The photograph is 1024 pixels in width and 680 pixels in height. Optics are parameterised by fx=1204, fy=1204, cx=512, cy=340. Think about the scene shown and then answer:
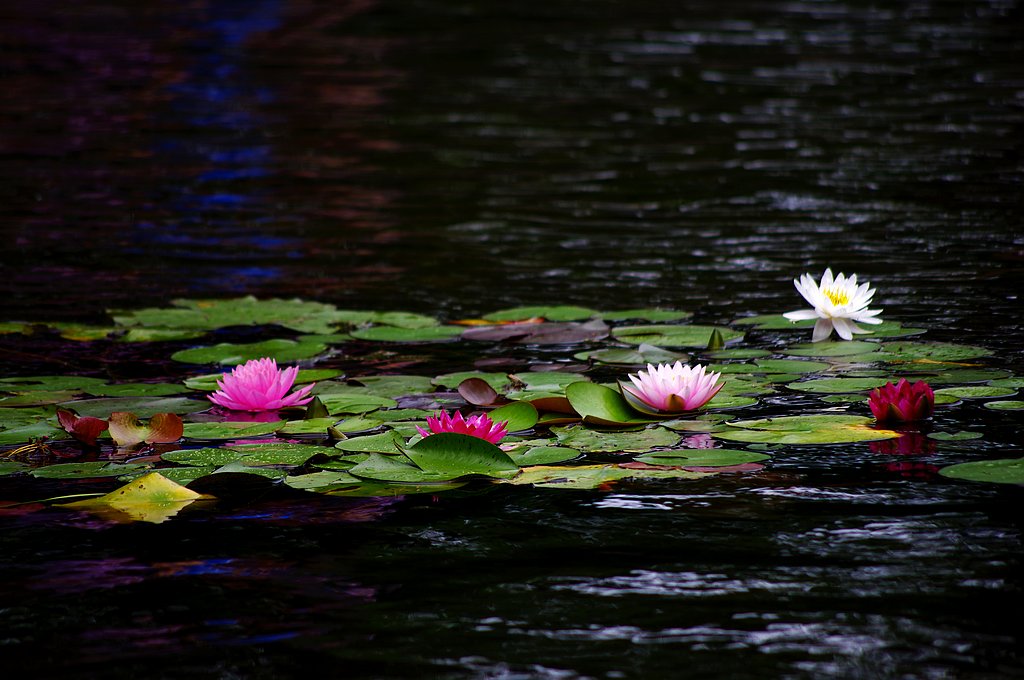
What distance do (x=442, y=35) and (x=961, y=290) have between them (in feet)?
27.3

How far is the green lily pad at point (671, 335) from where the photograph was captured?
2.90 m

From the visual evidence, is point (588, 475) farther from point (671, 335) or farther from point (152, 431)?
point (671, 335)

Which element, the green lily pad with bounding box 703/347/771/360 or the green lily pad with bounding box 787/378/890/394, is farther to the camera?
the green lily pad with bounding box 703/347/771/360

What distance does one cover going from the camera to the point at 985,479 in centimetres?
182

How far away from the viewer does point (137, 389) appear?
8.61 ft

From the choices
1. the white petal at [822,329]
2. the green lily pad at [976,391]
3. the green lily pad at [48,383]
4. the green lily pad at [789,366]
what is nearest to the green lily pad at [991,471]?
the green lily pad at [976,391]

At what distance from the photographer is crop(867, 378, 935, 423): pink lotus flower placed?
2.14 metres

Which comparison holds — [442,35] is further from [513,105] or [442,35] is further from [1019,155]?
[1019,155]

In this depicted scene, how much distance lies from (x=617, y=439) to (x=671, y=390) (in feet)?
0.58

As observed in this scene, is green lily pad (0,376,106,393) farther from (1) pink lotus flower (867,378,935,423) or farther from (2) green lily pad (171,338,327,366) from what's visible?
(1) pink lotus flower (867,378,935,423)

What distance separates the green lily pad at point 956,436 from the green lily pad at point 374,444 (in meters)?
0.92

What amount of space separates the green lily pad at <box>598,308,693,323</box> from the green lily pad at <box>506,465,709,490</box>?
1.31m

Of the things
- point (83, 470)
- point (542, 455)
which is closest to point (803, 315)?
point (542, 455)

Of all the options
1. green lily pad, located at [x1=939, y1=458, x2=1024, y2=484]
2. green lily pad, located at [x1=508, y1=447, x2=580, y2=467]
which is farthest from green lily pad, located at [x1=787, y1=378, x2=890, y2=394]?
green lily pad, located at [x1=508, y1=447, x2=580, y2=467]
